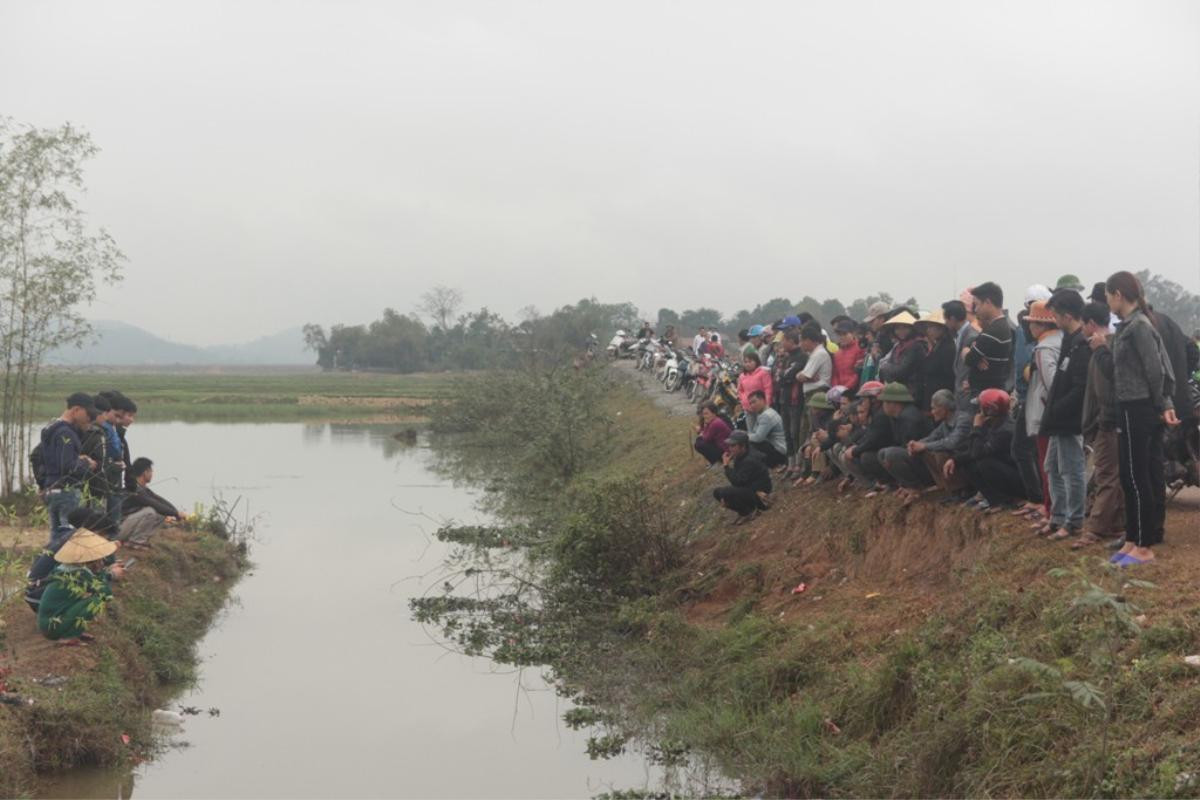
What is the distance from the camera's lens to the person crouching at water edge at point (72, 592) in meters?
8.38

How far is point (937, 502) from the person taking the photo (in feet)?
29.7

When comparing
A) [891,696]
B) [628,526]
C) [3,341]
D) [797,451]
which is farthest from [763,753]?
[3,341]

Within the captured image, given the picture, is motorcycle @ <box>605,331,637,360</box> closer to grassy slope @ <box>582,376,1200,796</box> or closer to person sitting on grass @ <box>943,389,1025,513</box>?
grassy slope @ <box>582,376,1200,796</box>

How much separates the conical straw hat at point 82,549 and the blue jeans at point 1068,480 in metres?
6.47

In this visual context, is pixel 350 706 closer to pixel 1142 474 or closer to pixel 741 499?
pixel 741 499

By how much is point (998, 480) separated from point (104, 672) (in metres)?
6.35

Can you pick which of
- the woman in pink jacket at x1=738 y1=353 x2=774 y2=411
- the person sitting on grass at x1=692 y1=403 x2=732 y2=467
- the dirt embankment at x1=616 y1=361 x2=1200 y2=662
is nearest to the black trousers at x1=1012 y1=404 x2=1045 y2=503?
the dirt embankment at x1=616 y1=361 x2=1200 y2=662

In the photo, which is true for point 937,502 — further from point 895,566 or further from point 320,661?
point 320,661

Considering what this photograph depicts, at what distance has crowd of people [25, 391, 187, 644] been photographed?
27.7ft

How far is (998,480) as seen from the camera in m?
8.34

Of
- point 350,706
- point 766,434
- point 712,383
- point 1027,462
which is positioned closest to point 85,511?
point 350,706

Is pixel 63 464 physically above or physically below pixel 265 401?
above

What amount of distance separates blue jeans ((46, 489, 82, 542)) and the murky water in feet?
5.45

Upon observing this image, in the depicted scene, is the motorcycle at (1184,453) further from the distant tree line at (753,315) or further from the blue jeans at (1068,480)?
the distant tree line at (753,315)
